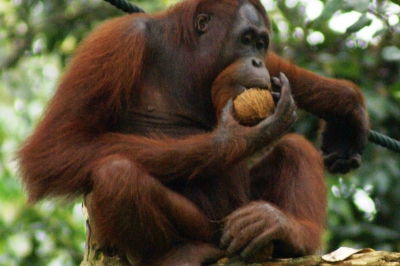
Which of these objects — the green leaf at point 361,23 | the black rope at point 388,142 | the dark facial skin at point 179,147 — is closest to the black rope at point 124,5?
the dark facial skin at point 179,147

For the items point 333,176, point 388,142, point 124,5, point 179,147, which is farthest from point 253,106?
point 333,176

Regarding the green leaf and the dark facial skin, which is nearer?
the dark facial skin

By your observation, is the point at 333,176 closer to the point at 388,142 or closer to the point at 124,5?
the point at 388,142

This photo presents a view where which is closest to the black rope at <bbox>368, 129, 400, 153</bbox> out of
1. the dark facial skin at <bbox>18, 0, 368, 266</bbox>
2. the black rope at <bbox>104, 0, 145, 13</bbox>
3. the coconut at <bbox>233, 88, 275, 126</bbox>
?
the dark facial skin at <bbox>18, 0, 368, 266</bbox>

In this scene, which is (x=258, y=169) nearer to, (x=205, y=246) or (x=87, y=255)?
(x=205, y=246)

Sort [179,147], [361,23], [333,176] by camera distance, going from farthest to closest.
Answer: [333,176] < [361,23] < [179,147]

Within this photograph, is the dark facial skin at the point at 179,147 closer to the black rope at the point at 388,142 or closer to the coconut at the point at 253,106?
the coconut at the point at 253,106

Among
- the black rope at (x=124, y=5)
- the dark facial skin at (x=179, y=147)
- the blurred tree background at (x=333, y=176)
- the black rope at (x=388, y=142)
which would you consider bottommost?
the blurred tree background at (x=333, y=176)

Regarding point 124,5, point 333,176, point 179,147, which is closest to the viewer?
point 179,147

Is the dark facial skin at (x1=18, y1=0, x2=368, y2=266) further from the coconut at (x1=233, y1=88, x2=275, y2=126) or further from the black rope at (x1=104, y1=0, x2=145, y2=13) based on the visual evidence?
the black rope at (x1=104, y1=0, x2=145, y2=13)

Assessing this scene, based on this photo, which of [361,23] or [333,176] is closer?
[361,23]

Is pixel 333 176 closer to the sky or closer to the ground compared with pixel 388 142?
closer to the ground

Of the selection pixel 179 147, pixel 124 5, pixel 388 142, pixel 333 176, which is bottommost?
pixel 333 176

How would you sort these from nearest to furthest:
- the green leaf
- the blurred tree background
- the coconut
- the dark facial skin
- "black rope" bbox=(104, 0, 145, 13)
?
the dark facial skin
the coconut
"black rope" bbox=(104, 0, 145, 13)
the green leaf
the blurred tree background
